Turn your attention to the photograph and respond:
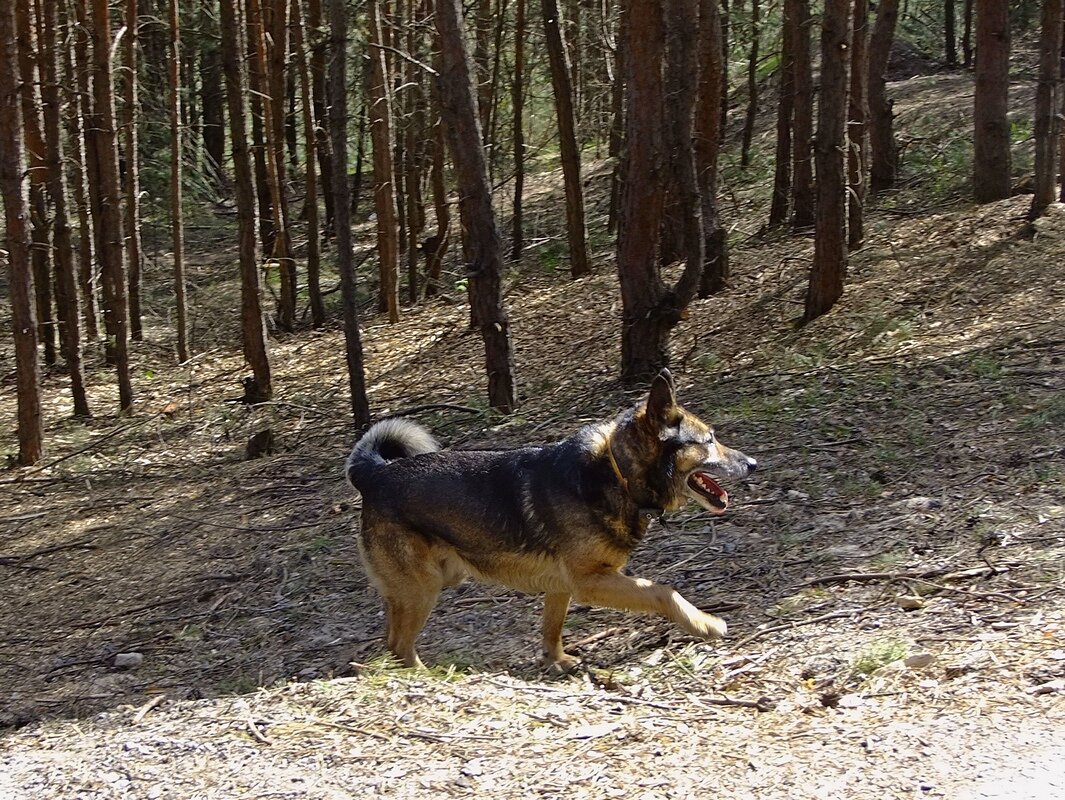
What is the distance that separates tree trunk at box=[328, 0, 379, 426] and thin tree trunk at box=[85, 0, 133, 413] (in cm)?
542

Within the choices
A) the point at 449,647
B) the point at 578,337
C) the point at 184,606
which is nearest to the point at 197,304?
the point at 578,337

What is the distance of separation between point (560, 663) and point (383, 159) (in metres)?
13.9

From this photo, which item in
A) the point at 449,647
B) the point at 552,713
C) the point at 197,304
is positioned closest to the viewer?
the point at 552,713

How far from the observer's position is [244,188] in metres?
16.1

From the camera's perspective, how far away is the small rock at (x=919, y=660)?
19.6 feet

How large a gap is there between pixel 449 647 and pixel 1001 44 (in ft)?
43.5

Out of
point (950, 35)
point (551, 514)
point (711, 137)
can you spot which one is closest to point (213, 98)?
point (711, 137)

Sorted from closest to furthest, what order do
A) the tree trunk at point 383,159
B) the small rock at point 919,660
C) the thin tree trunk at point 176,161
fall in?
the small rock at point 919,660
the thin tree trunk at point 176,161
the tree trunk at point 383,159

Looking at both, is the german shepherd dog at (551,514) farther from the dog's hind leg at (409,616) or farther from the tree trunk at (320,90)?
the tree trunk at (320,90)

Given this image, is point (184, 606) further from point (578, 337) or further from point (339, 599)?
point (578, 337)

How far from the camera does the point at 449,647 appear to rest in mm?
7840

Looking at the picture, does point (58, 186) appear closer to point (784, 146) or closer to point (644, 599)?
point (784, 146)

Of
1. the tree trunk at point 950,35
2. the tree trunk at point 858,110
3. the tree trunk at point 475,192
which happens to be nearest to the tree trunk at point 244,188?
the tree trunk at point 475,192

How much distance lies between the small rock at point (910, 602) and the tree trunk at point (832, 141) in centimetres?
784
